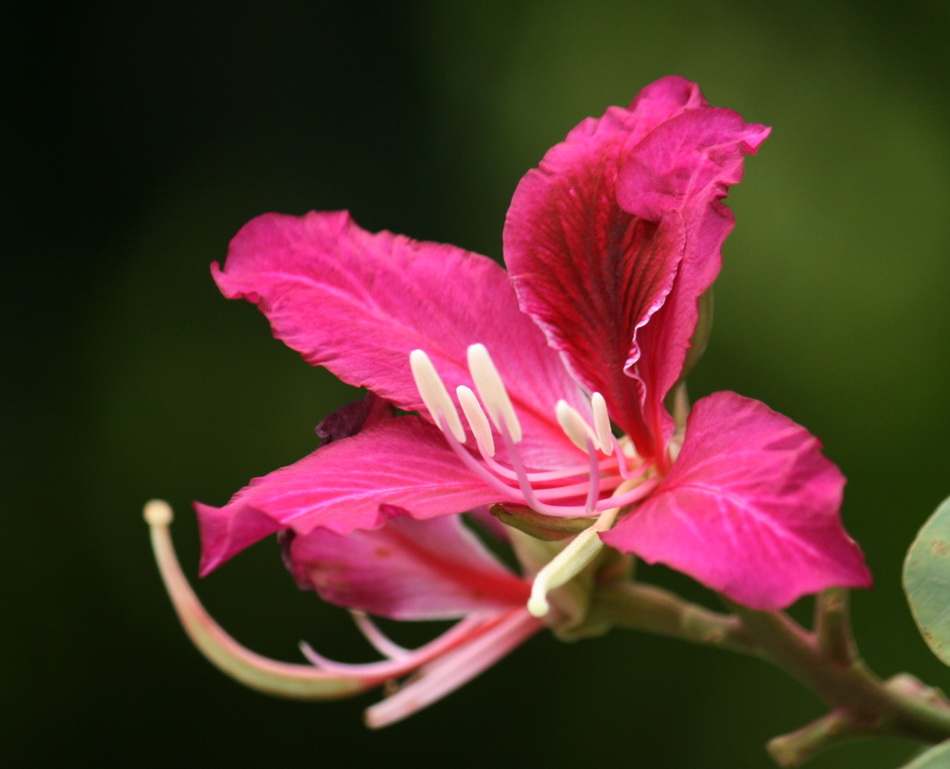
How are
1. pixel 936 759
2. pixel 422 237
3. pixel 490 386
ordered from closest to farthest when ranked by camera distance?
pixel 936 759 < pixel 490 386 < pixel 422 237

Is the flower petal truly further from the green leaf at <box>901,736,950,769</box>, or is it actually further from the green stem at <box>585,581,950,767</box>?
the green leaf at <box>901,736,950,769</box>

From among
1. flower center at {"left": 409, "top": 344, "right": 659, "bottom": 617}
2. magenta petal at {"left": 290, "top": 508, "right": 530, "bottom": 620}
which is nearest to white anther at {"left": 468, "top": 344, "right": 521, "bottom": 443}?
flower center at {"left": 409, "top": 344, "right": 659, "bottom": 617}

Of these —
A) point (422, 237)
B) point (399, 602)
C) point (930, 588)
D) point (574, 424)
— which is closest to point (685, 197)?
point (574, 424)

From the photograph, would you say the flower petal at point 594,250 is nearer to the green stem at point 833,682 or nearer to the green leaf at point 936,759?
the green stem at point 833,682

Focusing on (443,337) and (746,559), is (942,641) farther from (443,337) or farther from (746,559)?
(443,337)

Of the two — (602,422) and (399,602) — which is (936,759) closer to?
(602,422)

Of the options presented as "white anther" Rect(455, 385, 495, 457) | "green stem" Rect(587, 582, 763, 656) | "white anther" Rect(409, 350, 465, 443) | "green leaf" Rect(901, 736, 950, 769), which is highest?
"white anther" Rect(409, 350, 465, 443)

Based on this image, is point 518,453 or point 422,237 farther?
point 422,237
